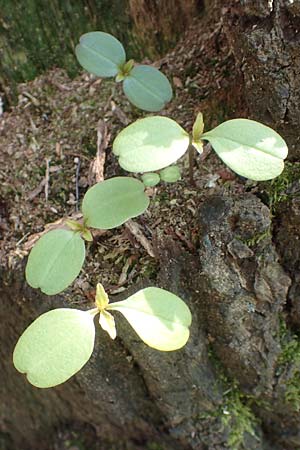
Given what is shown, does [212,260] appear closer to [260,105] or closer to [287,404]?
[260,105]

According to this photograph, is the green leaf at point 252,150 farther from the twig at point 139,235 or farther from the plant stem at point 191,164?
the twig at point 139,235

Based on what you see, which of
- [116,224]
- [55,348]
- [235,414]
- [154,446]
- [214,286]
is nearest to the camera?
[55,348]

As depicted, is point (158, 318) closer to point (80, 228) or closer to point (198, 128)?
point (80, 228)

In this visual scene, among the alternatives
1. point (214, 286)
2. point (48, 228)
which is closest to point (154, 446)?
point (214, 286)

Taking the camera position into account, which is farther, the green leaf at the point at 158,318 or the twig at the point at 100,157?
the twig at the point at 100,157

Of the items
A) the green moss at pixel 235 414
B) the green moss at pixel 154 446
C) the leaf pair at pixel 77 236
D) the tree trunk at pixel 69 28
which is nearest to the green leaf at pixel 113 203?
the leaf pair at pixel 77 236

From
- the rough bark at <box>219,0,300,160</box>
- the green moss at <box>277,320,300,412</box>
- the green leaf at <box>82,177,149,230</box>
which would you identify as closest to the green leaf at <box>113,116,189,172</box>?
the green leaf at <box>82,177,149,230</box>
